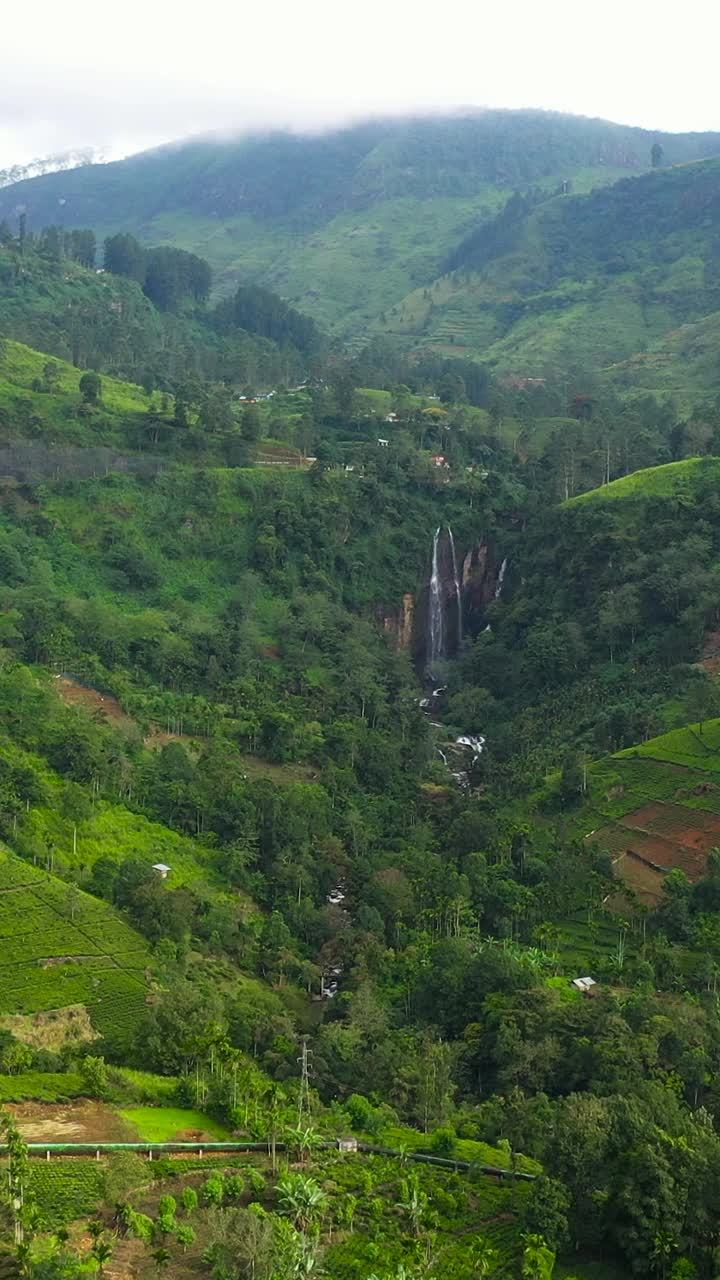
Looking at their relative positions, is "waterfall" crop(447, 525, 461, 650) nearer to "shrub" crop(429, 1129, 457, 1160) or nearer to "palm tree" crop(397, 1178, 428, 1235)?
"shrub" crop(429, 1129, 457, 1160)

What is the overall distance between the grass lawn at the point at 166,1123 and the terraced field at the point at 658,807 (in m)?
17.8

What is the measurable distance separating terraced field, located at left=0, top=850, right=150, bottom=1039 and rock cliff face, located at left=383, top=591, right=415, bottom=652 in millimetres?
34113

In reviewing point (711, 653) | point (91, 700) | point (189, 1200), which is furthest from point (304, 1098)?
point (711, 653)

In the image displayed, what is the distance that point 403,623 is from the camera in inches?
2778

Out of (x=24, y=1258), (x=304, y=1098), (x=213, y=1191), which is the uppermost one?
(x=24, y=1258)

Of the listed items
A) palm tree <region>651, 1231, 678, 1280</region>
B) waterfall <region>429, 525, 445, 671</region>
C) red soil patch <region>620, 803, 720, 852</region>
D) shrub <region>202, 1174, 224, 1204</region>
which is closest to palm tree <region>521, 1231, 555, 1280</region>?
palm tree <region>651, 1231, 678, 1280</region>

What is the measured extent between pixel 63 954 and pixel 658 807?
2099cm

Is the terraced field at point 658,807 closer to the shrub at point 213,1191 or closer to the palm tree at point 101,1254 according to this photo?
the shrub at point 213,1191

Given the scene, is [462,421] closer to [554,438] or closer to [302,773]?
[554,438]

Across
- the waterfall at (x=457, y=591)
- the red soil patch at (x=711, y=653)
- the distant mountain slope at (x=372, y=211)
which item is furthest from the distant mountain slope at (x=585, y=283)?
the red soil patch at (x=711, y=653)

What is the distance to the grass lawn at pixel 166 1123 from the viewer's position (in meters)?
27.9

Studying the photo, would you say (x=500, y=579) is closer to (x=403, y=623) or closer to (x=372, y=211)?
(x=403, y=623)

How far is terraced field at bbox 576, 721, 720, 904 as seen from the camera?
42875mm

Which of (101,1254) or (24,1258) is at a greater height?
(24,1258)
